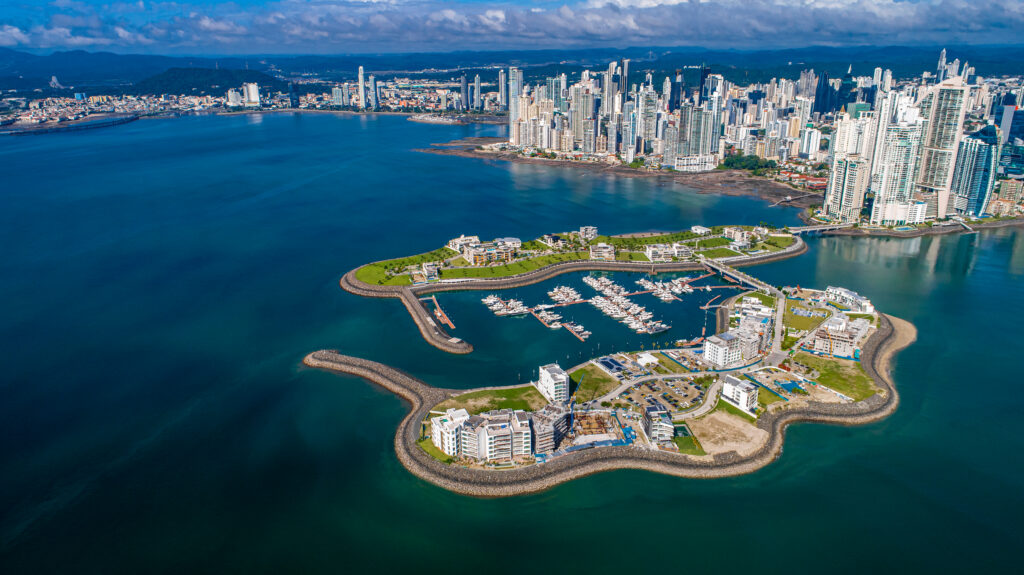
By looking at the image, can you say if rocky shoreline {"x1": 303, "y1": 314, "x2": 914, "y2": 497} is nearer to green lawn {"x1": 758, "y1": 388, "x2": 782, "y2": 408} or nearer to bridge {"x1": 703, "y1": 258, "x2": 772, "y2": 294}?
green lawn {"x1": 758, "y1": 388, "x2": 782, "y2": 408}

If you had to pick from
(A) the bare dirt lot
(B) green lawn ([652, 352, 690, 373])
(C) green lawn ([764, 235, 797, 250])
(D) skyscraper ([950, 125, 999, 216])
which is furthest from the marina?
(D) skyscraper ([950, 125, 999, 216])

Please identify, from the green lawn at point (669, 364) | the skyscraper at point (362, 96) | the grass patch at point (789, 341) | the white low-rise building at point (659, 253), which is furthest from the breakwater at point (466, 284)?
the skyscraper at point (362, 96)

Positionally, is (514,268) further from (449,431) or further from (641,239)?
(449,431)

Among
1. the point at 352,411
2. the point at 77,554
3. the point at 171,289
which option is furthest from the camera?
the point at 171,289

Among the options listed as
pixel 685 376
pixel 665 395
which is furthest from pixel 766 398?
pixel 665 395

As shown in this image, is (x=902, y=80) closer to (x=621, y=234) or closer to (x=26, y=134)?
(x=621, y=234)

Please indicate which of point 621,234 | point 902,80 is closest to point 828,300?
point 621,234
